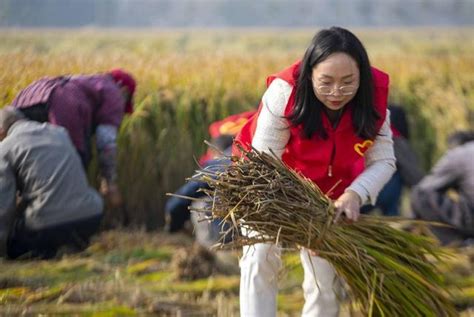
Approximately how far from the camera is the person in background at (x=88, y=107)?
3891mm

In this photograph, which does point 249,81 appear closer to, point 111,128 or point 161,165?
point 161,165

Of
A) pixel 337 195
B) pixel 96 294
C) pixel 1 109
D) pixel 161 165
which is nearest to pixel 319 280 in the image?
pixel 337 195

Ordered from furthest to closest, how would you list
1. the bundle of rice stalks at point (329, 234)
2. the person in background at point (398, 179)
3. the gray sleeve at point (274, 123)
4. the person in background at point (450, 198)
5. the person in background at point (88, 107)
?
the person in background at point (398, 179) < the person in background at point (450, 198) < the person in background at point (88, 107) < the gray sleeve at point (274, 123) < the bundle of rice stalks at point (329, 234)

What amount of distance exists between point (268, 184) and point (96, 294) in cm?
139

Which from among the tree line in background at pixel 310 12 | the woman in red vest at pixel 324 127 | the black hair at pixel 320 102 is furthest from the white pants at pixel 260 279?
the tree line in background at pixel 310 12

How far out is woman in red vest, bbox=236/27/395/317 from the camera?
2707 millimetres

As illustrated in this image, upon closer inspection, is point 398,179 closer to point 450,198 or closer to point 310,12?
point 450,198

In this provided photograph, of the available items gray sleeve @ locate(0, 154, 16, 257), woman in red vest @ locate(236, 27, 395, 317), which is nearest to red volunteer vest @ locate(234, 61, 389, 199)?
woman in red vest @ locate(236, 27, 395, 317)

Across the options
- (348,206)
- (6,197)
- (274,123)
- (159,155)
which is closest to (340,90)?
(274,123)

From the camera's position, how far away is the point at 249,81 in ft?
20.7

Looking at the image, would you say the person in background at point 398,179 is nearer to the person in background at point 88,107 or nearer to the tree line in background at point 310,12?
the person in background at point 88,107

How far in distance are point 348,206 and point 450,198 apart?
88.7 inches

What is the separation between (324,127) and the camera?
2.81 metres

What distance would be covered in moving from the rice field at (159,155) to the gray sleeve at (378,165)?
0.64 meters
